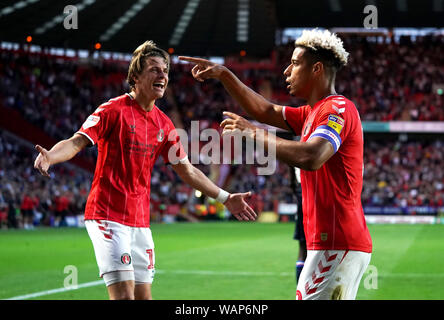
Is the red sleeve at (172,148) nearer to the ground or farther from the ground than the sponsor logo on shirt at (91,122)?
nearer to the ground

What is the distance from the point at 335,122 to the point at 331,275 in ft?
3.27

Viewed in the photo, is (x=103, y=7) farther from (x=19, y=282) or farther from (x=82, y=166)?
(x=19, y=282)

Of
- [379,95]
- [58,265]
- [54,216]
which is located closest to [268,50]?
[379,95]

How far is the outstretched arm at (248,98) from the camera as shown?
502 cm

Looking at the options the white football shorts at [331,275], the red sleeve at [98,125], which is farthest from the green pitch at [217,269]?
the white football shorts at [331,275]

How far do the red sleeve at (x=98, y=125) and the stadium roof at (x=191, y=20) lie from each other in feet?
102

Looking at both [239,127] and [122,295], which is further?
[122,295]

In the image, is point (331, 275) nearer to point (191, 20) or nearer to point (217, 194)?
point (217, 194)

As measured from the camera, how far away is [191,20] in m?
41.8

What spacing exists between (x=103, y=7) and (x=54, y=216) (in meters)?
13.2

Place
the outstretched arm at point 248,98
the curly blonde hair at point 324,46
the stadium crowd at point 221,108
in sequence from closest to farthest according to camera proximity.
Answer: the curly blonde hair at point 324,46, the outstretched arm at point 248,98, the stadium crowd at point 221,108

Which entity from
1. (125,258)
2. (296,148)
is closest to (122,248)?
(125,258)

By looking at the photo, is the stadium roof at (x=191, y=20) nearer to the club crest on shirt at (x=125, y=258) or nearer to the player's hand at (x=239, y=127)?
the club crest on shirt at (x=125, y=258)

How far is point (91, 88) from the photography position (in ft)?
148
